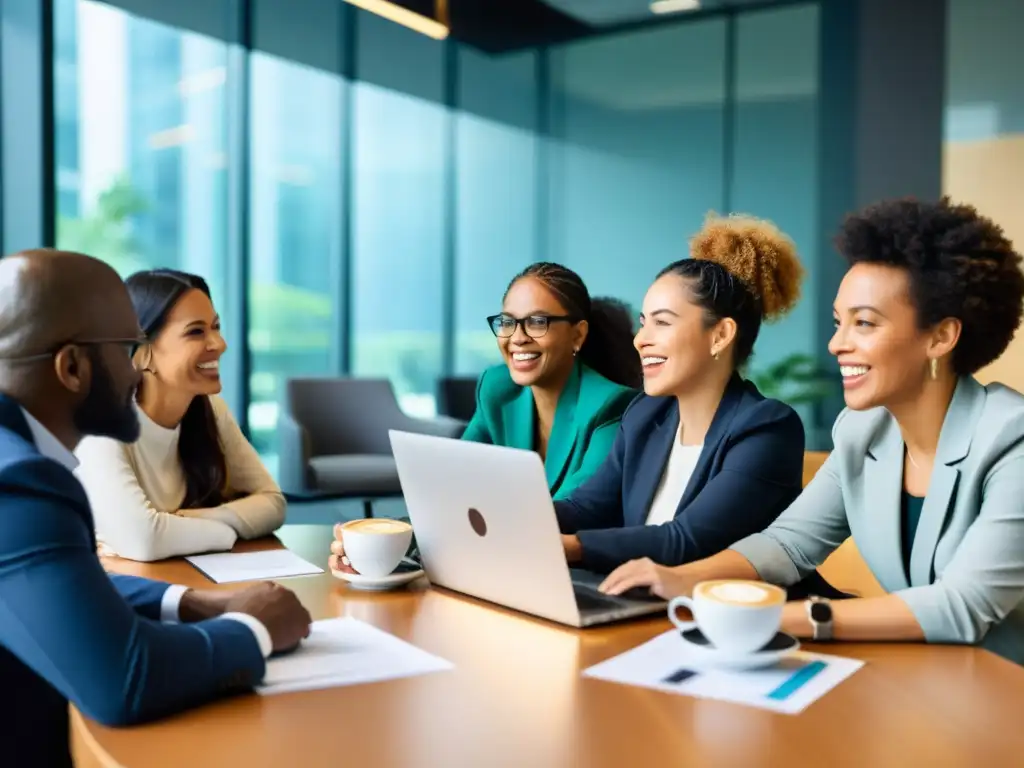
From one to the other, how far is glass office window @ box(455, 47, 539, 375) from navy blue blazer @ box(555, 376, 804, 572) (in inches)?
229

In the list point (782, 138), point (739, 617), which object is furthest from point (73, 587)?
point (782, 138)

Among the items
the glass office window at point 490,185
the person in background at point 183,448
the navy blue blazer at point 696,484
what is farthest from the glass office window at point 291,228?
the navy blue blazer at point 696,484

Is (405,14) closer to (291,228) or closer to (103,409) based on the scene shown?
(291,228)

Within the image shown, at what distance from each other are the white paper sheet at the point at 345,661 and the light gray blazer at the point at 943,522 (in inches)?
25.9

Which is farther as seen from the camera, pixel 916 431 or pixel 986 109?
pixel 986 109

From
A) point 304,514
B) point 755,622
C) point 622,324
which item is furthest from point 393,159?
point 755,622

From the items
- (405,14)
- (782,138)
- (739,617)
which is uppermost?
(405,14)

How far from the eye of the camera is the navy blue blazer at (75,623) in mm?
1087

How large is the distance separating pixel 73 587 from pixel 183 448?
1.25 meters

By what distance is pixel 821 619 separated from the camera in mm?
1421

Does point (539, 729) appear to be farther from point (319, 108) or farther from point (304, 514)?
point (319, 108)

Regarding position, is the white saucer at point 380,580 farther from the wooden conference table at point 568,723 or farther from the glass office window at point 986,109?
the glass office window at point 986,109

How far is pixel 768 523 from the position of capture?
197 centimetres

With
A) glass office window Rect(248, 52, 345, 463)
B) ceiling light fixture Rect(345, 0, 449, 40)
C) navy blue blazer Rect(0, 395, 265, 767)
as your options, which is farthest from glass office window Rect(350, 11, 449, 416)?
navy blue blazer Rect(0, 395, 265, 767)
